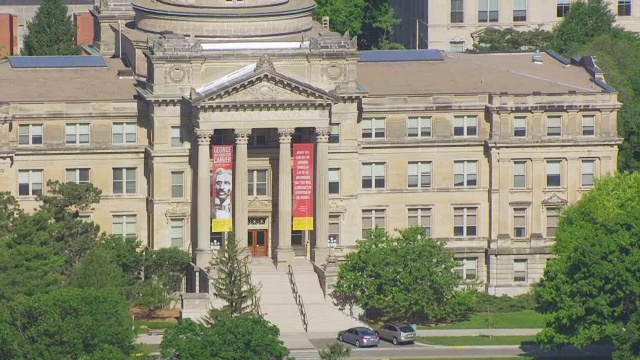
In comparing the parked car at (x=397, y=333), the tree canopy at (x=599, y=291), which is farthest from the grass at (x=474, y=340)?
the tree canopy at (x=599, y=291)

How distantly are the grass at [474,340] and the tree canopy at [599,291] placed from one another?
18.7ft

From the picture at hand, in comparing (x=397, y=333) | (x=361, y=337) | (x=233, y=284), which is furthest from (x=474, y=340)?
(x=233, y=284)

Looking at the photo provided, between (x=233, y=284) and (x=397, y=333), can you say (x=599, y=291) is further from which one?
(x=233, y=284)

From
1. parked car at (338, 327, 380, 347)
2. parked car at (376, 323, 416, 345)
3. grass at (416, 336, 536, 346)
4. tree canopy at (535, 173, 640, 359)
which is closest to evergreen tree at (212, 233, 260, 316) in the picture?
parked car at (338, 327, 380, 347)

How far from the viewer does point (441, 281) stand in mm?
199250

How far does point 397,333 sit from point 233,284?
11.7 m

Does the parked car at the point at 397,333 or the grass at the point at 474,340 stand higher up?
the parked car at the point at 397,333

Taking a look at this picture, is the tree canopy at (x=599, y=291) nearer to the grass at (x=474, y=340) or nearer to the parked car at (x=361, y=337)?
the grass at (x=474, y=340)

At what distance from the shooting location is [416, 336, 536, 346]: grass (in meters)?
194

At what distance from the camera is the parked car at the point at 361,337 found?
19162 centimetres

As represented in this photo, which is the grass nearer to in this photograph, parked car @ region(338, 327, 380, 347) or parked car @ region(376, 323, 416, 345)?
parked car @ region(376, 323, 416, 345)

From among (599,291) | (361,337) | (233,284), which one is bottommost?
(361,337)

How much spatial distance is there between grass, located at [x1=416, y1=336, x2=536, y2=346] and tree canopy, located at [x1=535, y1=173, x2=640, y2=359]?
571 cm

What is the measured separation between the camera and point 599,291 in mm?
186625
